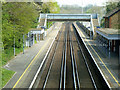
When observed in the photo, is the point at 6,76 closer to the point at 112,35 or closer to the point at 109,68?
the point at 109,68

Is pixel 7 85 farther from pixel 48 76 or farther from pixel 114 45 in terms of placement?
pixel 114 45

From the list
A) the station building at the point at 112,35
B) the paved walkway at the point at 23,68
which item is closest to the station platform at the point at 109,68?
the station building at the point at 112,35

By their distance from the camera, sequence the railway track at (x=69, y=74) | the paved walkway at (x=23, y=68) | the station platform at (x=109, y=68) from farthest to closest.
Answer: the station platform at (x=109, y=68) → the railway track at (x=69, y=74) → the paved walkway at (x=23, y=68)

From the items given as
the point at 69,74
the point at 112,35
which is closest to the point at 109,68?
the point at 69,74

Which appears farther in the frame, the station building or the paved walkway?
the station building

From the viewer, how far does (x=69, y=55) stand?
2417 centimetres

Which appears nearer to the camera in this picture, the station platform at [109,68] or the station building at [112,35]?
the station platform at [109,68]

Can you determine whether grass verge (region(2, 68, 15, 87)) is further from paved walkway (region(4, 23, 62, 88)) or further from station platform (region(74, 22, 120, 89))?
station platform (region(74, 22, 120, 89))

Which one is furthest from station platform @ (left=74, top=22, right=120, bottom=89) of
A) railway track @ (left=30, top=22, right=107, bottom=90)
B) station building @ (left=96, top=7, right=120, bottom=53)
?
station building @ (left=96, top=7, right=120, bottom=53)

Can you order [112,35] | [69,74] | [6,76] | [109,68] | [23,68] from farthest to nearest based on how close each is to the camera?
[112,35] < [109,68] < [23,68] < [69,74] < [6,76]

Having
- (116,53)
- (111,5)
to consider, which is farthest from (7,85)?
(111,5)

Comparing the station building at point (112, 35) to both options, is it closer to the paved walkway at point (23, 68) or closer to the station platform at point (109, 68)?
the station platform at point (109, 68)

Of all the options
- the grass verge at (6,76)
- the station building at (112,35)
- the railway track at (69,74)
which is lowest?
the railway track at (69,74)

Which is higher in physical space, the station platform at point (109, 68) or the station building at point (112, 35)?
the station building at point (112, 35)
